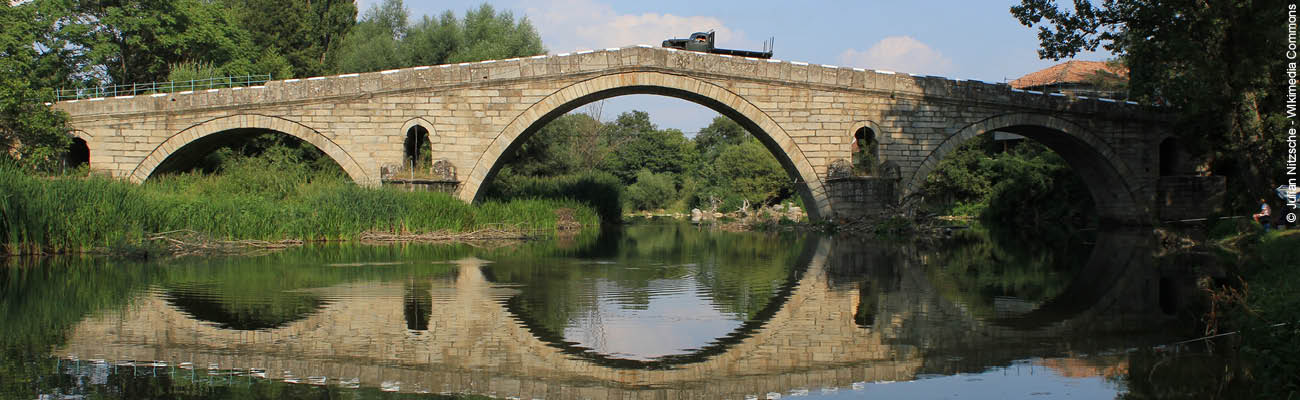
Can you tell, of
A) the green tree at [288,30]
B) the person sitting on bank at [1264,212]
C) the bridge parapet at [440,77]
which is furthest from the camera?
the green tree at [288,30]

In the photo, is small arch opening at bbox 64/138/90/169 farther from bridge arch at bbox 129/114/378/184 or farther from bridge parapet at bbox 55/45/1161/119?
bridge arch at bbox 129/114/378/184

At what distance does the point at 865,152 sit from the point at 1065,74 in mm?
18426

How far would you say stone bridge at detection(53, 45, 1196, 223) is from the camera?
21.2 m

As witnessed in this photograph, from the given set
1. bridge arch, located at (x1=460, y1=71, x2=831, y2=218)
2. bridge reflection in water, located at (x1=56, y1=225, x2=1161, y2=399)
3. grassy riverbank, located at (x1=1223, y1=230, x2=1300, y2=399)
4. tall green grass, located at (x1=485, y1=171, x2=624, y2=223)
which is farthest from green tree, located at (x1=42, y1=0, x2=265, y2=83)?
grassy riverbank, located at (x1=1223, y1=230, x2=1300, y2=399)

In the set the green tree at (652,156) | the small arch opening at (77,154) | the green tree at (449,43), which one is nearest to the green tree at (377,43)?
the green tree at (449,43)

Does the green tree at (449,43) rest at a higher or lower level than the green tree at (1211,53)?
higher

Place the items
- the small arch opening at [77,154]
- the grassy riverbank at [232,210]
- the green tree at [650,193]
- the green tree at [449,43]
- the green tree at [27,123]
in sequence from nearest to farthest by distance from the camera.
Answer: the grassy riverbank at [232,210], the green tree at [27,123], the small arch opening at [77,154], the green tree at [449,43], the green tree at [650,193]

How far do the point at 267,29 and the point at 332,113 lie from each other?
56.5ft

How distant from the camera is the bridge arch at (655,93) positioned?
840 inches

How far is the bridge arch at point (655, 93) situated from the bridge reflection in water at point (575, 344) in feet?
37.6

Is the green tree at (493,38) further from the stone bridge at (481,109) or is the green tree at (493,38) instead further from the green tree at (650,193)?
the green tree at (650,193)

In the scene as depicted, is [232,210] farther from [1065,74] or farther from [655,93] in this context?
[1065,74]

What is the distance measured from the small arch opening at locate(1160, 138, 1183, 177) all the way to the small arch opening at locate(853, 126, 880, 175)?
301 inches

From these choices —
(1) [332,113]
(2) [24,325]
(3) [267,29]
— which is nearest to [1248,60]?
(2) [24,325]
